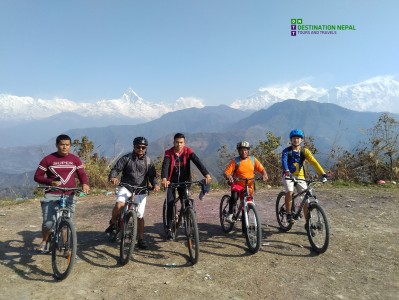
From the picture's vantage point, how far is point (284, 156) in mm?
7605

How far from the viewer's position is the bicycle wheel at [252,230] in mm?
6359

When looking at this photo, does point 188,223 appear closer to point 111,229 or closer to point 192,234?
point 192,234

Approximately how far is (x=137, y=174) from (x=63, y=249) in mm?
2092

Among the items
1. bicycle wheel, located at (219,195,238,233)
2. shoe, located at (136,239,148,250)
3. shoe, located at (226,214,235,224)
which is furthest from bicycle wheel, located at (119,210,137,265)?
bicycle wheel, located at (219,195,238,233)

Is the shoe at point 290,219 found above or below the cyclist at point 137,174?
below

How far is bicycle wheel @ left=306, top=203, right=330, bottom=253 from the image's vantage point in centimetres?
633

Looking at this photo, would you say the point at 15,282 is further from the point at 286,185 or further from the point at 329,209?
the point at 329,209

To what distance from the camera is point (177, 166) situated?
7.22 m

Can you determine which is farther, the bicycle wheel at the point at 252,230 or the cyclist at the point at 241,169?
the cyclist at the point at 241,169

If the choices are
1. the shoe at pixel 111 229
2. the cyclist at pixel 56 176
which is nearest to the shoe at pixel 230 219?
the shoe at pixel 111 229

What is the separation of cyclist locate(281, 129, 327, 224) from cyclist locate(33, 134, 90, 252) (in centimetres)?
468

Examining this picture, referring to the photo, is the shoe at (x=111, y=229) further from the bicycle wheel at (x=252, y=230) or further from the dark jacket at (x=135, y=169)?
the bicycle wheel at (x=252, y=230)

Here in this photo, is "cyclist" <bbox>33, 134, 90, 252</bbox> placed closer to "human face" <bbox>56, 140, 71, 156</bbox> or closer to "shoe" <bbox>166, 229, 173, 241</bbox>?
"human face" <bbox>56, 140, 71, 156</bbox>

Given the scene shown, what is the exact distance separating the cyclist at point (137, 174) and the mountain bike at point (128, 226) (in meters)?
0.16
